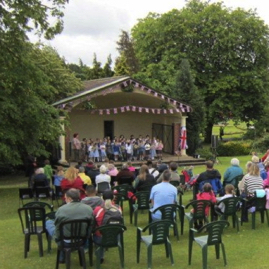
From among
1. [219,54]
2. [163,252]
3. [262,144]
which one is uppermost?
[219,54]

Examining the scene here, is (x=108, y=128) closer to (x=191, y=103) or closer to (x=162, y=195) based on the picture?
(x=191, y=103)

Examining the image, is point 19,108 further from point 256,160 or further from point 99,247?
point 99,247

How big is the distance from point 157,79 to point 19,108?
2103cm

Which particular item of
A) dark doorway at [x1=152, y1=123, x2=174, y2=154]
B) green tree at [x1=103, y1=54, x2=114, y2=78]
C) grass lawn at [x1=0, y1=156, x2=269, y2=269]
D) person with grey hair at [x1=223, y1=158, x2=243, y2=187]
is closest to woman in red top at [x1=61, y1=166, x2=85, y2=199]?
grass lawn at [x1=0, y1=156, x2=269, y2=269]

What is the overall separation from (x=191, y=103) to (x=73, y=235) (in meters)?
23.8

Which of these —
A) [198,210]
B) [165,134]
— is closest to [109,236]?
[198,210]

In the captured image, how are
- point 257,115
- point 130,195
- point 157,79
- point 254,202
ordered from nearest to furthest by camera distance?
1. point 254,202
2. point 130,195
3. point 157,79
4. point 257,115

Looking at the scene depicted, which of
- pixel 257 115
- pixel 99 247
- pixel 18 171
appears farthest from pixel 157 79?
pixel 99 247

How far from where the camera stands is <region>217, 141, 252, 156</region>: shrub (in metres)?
33.7

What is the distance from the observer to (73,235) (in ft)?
22.9

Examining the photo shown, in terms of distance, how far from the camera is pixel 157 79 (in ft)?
120

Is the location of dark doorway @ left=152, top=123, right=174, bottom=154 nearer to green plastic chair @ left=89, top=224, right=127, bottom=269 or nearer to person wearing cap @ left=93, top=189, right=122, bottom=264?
person wearing cap @ left=93, top=189, right=122, bottom=264

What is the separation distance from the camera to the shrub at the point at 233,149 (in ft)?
110

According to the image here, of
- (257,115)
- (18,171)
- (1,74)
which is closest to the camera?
(1,74)
